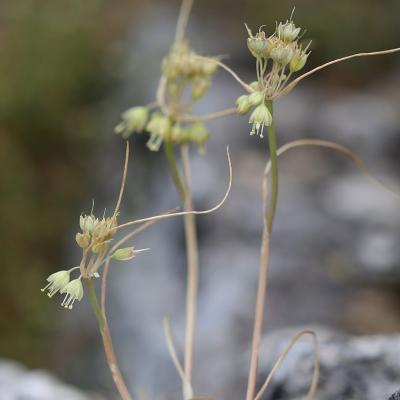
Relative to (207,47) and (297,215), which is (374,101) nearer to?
(207,47)

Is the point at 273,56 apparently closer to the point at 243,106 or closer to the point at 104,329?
the point at 243,106

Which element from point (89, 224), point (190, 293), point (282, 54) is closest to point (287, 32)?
point (282, 54)

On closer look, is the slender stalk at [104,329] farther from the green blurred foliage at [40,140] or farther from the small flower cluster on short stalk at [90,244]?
the green blurred foliage at [40,140]

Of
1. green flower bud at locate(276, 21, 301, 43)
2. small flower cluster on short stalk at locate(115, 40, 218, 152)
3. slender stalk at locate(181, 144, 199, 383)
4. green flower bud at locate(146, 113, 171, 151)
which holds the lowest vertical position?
slender stalk at locate(181, 144, 199, 383)

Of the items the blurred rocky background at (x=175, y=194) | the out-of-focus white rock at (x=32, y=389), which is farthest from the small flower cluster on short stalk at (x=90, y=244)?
the blurred rocky background at (x=175, y=194)

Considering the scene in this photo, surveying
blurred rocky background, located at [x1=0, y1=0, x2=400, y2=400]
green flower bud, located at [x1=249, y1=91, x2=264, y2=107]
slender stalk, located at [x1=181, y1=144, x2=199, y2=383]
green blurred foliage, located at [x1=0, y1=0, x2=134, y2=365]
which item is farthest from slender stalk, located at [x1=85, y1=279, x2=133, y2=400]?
green blurred foliage, located at [x1=0, y1=0, x2=134, y2=365]

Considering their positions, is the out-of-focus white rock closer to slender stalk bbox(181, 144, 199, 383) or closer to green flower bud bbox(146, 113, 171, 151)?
slender stalk bbox(181, 144, 199, 383)
